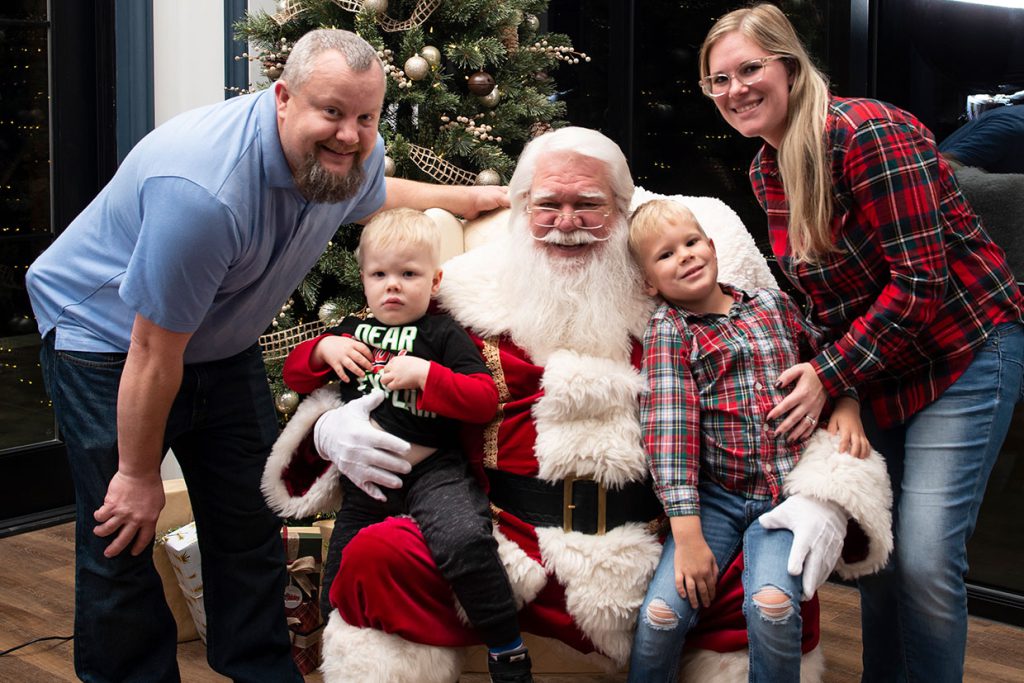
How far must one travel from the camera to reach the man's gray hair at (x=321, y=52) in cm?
183

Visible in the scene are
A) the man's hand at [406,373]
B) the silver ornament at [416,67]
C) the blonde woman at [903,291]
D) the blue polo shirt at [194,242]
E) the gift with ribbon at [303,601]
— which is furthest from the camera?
the silver ornament at [416,67]

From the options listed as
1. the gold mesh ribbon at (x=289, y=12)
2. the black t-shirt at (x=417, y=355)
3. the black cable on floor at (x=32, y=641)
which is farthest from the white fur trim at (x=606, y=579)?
the gold mesh ribbon at (x=289, y=12)

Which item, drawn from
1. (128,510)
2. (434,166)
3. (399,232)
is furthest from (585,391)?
(434,166)

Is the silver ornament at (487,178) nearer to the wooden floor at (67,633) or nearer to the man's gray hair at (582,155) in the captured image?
the man's gray hair at (582,155)

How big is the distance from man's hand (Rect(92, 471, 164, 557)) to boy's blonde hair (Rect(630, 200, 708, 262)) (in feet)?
3.59

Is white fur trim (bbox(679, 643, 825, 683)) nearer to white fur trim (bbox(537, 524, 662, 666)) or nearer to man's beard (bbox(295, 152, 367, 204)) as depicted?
white fur trim (bbox(537, 524, 662, 666))

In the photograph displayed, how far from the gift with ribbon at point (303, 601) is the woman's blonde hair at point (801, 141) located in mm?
1596

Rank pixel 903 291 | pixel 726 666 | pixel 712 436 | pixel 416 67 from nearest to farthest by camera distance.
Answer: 1. pixel 903 291
2. pixel 726 666
3. pixel 712 436
4. pixel 416 67

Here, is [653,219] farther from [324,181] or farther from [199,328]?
[199,328]

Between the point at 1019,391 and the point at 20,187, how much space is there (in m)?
3.55

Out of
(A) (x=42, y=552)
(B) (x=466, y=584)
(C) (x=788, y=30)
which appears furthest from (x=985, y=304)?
(A) (x=42, y=552)

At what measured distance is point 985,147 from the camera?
323cm

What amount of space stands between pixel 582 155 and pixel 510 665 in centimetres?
109

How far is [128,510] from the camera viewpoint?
200cm
